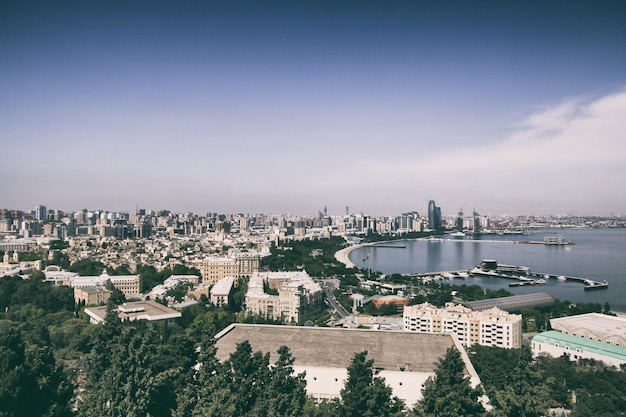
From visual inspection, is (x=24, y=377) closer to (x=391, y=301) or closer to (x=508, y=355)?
(x=508, y=355)

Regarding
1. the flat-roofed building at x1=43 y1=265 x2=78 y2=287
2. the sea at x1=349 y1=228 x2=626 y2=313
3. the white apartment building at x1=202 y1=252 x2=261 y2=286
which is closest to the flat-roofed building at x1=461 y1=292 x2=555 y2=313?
the sea at x1=349 y1=228 x2=626 y2=313

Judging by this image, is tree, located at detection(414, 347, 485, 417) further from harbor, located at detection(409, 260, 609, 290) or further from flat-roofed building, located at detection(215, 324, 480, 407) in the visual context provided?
harbor, located at detection(409, 260, 609, 290)

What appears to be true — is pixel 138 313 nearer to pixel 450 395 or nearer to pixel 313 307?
pixel 313 307

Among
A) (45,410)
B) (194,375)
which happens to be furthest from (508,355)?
(45,410)

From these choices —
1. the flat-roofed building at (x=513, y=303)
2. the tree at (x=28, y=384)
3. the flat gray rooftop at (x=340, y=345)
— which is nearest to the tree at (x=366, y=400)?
the flat gray rooftop at (x=340, y=345)

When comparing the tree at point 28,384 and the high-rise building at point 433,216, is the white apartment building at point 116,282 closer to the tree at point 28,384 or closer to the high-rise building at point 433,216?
the tree at point 28,384
